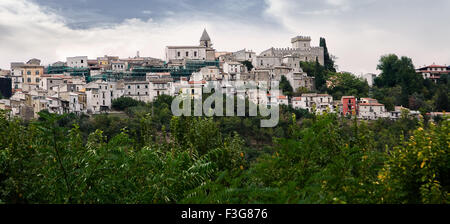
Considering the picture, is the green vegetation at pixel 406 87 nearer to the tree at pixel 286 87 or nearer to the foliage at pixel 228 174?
the tree at pixel 286 87

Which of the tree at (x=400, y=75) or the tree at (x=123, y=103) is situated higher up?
the tree at (x=400, y=75)

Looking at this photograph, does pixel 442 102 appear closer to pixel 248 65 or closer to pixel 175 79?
pixel 248 65

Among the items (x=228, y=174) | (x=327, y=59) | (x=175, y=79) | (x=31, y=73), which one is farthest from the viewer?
(x=327, y=59)

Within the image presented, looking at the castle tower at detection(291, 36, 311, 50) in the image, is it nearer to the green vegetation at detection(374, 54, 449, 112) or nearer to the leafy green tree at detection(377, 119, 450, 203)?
the green vegetation at detection(374, 54, 449, 112)

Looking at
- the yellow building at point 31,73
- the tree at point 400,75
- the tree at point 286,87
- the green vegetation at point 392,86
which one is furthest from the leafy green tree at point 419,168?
the yellow building at point 31,73

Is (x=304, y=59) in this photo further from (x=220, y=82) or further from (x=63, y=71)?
(x=63, y=71)

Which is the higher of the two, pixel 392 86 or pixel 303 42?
pixel 303 42

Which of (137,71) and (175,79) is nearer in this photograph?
(175,79)

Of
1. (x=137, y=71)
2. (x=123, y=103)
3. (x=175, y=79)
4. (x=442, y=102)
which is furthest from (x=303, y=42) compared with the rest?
(x=123, y=103)

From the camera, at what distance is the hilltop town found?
49750 mm

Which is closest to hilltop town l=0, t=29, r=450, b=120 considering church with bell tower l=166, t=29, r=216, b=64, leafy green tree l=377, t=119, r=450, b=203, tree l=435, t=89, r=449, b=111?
church with bell tower l=166, t=29, r=216, b=64

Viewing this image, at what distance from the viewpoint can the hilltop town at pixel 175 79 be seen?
49750 millimetres

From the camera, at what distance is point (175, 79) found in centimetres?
5991
